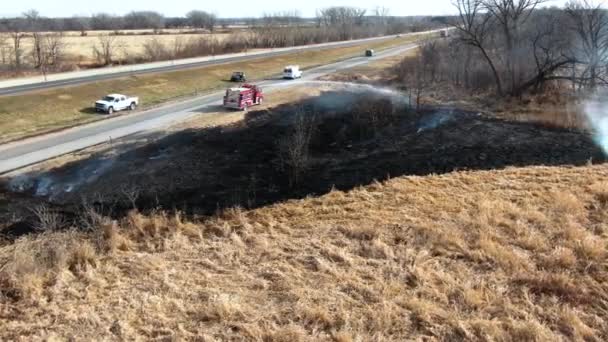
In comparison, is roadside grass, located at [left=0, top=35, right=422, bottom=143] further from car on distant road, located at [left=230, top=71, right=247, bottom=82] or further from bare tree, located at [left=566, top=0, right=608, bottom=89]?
bare tree, located at [left=566, top=0, right=608, bottom=89]

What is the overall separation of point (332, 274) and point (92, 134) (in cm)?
2302

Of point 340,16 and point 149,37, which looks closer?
point 149,37

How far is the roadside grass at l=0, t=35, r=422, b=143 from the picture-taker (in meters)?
33.5

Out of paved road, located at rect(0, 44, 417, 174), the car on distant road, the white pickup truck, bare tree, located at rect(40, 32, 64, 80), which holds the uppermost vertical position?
bare tree, located at rect(40, 32, 64, 80)

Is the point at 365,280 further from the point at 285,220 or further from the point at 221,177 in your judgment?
the point at 221,177

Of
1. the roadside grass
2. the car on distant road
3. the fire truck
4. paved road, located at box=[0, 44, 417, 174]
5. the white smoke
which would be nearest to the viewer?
paved road, located at box=[0, 44, 417, 174]

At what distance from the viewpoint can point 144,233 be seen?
53.5ft

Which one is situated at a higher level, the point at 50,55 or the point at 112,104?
the point at 50,55

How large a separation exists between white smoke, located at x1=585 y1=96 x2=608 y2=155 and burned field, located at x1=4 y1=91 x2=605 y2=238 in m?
0.75

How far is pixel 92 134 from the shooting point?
102 feet

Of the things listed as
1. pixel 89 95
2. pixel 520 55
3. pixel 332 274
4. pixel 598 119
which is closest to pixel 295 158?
pixel 332 274

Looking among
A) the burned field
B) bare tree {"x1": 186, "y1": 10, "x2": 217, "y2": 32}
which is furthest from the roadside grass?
bare tree {"x1": 186, "y1": 10, "x2": 217, "y2": 32}

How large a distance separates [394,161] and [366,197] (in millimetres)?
6491

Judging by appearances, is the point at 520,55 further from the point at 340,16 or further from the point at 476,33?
the point at 340,16
